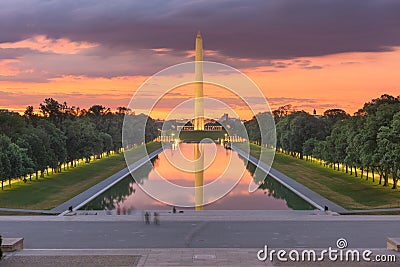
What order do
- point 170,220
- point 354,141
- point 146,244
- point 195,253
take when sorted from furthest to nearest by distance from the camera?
point 354,141 → point 170,220 → point 146,244 → point 195,253

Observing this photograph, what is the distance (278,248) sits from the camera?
79.8 feet

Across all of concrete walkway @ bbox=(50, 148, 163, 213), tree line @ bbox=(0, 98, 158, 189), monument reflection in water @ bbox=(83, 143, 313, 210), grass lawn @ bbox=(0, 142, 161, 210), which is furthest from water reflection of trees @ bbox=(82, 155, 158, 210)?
tree line @ bbox=(0, 98, 158, 189)

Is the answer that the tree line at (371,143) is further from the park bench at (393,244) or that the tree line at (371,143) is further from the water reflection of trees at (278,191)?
the park bench at (393,244)

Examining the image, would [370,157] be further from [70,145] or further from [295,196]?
[70,145]

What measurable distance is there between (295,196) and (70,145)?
37473mm

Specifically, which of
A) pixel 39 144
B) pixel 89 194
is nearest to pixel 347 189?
pixel 89 194

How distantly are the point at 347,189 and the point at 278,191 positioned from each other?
6.31 m

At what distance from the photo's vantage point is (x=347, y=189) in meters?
52.5

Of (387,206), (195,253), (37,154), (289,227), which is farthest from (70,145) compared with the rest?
(195,253)

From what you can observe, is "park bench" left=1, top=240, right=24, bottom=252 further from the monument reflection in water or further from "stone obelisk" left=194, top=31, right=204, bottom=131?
"stone obelisk" left=194, top=31, right=204, bottom=131

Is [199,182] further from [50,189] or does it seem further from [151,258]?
[151,258]

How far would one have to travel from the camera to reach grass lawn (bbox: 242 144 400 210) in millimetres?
43594

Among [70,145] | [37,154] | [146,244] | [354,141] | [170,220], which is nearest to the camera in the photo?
[146,244]

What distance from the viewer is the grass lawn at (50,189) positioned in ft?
142
